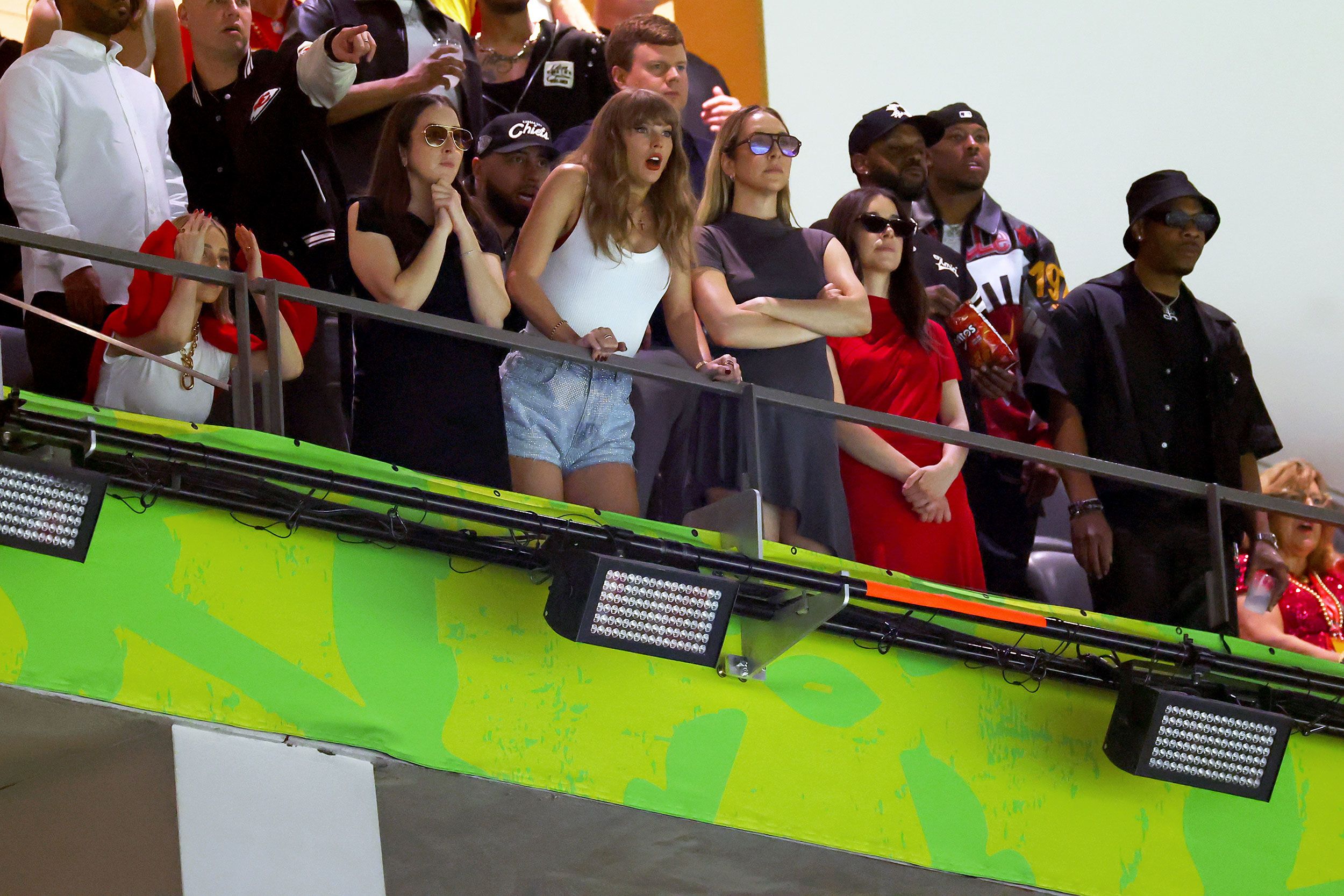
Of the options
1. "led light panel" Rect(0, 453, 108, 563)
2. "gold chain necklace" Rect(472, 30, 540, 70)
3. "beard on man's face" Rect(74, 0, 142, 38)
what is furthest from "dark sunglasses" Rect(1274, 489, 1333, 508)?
"led light panel" Rect(0, 453, 108, 563)

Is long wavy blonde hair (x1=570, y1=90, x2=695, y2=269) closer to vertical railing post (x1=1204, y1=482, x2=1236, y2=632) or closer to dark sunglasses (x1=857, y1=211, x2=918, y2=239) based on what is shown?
dark sunglasses (x1=857, y1=211, x2=918, y2=239)

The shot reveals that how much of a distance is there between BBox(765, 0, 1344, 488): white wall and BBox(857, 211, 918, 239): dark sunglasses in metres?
2.68

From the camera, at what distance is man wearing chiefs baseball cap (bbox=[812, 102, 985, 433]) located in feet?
16.8

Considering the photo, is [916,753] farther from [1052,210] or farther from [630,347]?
[1052,210]

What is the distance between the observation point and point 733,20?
291 inches

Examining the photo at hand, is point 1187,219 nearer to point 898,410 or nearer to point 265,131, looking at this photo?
point 898,410

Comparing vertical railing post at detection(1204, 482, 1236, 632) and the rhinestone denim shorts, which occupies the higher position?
the rhinestone denim shorts

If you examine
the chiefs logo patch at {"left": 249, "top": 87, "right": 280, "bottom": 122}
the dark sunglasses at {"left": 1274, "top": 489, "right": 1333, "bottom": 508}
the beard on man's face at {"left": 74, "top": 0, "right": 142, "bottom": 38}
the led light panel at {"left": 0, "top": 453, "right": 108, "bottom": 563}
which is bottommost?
the dark sunglasses at {"left": 1274, "top": 489, "right": 1333, "bottom": 508}

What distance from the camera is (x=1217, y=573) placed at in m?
4.71

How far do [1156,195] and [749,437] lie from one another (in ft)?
6.20

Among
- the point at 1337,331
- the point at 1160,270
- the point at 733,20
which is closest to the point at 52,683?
Result: the point at 1160,270

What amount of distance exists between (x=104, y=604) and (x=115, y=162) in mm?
1187

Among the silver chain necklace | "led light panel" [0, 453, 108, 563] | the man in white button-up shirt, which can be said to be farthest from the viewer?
the silver chain necklace

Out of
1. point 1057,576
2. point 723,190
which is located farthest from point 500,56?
point 1057,576
